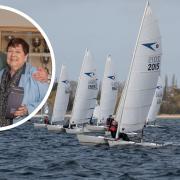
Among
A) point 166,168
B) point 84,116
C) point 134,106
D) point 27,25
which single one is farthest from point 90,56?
point 27,25

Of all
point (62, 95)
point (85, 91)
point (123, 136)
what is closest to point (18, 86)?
point (123, 136)

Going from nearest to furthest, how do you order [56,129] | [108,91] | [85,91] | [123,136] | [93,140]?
[123,136] → [93,140] → [85,91] → [56,129] → [108,91]

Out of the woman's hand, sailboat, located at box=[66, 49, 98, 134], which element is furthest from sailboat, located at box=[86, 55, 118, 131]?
the woman's hand

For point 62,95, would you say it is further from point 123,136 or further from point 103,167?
point 103,167

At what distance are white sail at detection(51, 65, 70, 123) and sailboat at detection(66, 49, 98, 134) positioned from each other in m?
8.66

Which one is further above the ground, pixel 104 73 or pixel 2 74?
pixel 104 73

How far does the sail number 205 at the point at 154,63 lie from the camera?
30.2 metres

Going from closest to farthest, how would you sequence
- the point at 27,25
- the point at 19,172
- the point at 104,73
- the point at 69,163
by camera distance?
1. the point at 27,25
2. the point at 19,172
3. the point at 69,163
4. the point at 104,73

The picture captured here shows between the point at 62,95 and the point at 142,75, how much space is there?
1238 inches

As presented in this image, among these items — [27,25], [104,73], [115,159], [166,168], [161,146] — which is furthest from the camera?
[104,73]

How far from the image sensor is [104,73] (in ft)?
196

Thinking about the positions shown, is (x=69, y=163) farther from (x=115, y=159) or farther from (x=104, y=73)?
(x=104, y=73)

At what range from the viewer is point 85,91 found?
51719 mm

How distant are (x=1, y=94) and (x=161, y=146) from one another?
2802 cm
